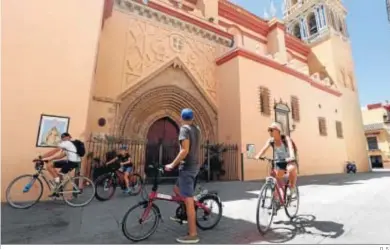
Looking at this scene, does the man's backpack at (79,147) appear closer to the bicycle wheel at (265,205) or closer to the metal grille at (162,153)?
the metal grille at (162,153)

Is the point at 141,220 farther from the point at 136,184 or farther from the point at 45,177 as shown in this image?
the point at 136,184

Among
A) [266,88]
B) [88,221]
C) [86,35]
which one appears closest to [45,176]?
[88,221]

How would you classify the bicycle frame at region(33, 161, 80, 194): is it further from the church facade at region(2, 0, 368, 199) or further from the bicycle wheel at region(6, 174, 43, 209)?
the church facade at region(2, 0, 368, 199)

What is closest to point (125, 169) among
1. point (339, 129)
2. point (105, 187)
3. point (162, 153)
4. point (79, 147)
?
point (105, 187)

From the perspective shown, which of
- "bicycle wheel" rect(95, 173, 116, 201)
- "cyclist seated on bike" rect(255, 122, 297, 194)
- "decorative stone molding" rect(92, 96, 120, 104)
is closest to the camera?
"cyclist seated on bike" rect(255, 122, 297, 194)

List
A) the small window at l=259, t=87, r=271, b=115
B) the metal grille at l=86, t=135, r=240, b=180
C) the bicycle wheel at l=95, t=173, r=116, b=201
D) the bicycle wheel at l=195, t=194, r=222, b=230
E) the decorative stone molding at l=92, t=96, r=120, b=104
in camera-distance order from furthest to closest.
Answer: the small window at l=259, t=87, r=271, b=115, the decorative stone molding at l=92, t=96, r=120, b=104, the metal grille at l=86, t=135, r=240, b=180, the bicycle wheel at l=95, t=173, r=116, b=201, the bicycle wheel at l=195, t=194, r=222, b=230

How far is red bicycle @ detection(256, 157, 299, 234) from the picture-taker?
312 cm

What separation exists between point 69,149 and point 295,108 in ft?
42.8

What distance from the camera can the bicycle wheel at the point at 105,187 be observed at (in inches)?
217

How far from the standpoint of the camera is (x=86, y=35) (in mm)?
6520

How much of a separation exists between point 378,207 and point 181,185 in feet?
13.9

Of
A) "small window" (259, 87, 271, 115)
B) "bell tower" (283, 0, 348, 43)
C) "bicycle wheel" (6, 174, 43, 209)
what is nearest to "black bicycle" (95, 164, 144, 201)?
"bicycle wheel" (6, 174, 43, 209)

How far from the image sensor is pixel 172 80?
11352 mm

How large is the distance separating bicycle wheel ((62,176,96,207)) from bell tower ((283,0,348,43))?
2331 cm
